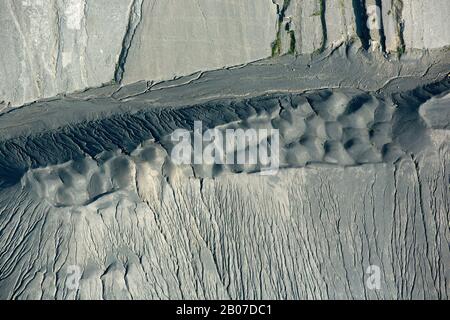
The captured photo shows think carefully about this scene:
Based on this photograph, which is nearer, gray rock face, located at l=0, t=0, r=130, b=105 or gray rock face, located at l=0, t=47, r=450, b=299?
gray rock face, located at l=0, t=47, r=450, b=299

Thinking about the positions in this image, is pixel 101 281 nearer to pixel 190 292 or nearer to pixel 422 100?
pixel 190 292

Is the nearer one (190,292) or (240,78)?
(190,292)

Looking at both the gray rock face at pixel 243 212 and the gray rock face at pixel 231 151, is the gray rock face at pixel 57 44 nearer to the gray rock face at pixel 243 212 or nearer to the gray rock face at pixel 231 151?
the gray rock face at pixel 231 151

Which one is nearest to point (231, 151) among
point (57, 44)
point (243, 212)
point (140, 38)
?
point (243, 212)

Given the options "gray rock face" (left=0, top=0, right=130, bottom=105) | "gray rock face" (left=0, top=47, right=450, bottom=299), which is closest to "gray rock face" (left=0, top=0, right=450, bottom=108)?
"gray rock face" (left=0, top=0, right=130, bottom=105)

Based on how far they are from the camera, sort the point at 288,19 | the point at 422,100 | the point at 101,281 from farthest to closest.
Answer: the point at 288,19
the point at 422,100
the point at 101,281

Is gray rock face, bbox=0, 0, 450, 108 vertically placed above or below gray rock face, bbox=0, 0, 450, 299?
above

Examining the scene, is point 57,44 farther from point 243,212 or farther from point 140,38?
point 243,212

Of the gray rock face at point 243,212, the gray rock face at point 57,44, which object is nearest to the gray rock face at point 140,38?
the gray rock face at point 57,44

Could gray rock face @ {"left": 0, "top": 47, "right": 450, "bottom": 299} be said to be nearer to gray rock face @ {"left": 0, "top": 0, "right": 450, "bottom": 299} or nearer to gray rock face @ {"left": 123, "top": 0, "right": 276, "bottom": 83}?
gray rock face @ {"left": 0, "top": 0, "right": 450, "bottom": 299}

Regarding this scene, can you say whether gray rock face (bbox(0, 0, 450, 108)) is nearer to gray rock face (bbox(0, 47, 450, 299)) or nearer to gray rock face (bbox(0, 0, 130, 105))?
gray rock face (bbox(0, 0, 130, 105))

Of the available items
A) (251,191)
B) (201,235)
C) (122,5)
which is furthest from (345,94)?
(122,5)
